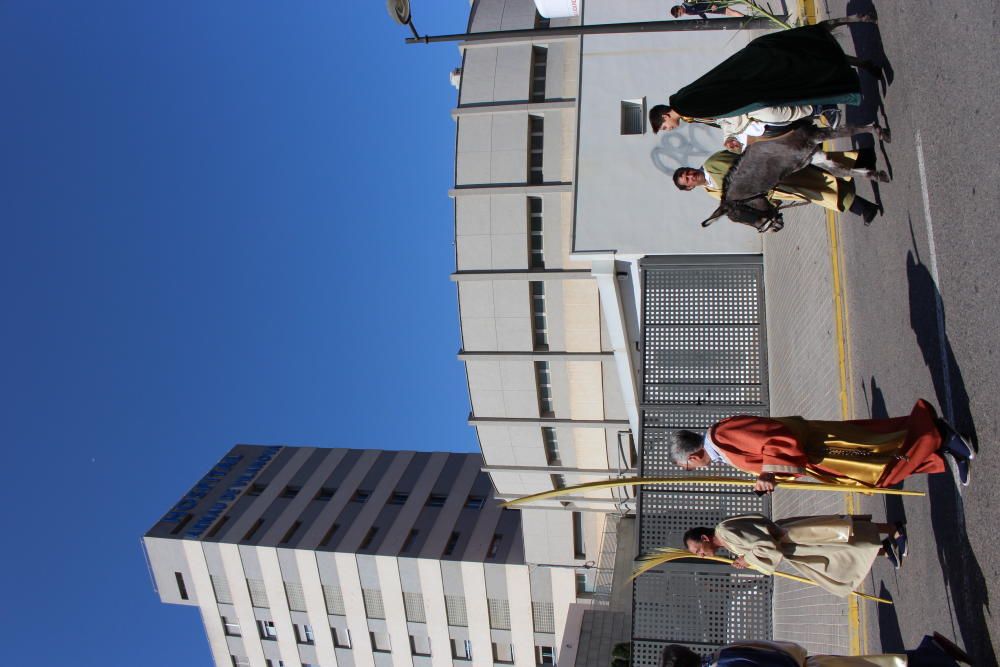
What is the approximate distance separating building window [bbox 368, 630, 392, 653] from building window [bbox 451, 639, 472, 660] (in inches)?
106

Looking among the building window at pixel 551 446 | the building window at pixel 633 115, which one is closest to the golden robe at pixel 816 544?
the building window at pixel 633 115

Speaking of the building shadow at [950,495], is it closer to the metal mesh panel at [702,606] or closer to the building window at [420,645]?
the metal mesh panel at [702,606]

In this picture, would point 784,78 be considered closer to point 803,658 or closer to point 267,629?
point 803,658

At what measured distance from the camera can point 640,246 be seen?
15.9 meters

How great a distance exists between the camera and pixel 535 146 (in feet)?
64.7

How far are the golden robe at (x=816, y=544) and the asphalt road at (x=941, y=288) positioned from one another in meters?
0.50

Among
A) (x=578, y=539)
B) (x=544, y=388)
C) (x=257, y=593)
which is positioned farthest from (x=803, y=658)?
(x=257, y=593)

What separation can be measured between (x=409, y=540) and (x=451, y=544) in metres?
1.64

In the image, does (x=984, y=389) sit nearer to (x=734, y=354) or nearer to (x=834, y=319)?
(x=834, y=319)

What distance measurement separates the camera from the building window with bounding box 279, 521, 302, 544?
31675 millimetres

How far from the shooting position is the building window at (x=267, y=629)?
1296 inches

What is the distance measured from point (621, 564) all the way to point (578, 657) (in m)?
2.92

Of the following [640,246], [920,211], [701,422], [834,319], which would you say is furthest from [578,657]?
[920,211]

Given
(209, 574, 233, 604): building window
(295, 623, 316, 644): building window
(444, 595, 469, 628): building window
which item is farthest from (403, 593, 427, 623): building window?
(209, 574, 233, 604): building window
